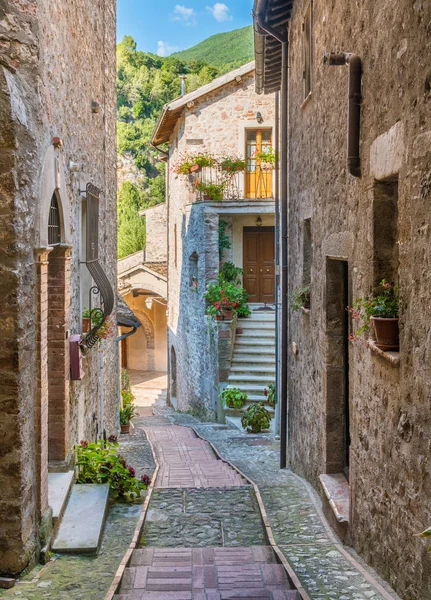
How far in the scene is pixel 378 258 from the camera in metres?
4.59

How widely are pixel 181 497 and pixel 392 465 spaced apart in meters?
3.45

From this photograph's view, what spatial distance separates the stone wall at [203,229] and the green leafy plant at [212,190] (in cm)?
28

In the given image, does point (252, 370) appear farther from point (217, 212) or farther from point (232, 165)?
point (232, 165)

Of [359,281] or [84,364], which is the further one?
[84,364]

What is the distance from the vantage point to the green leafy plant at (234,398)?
13.9 meters

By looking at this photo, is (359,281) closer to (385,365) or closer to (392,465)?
(385,365)

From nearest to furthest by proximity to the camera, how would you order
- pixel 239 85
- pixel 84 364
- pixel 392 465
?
pixel 392 465 < pixel 84 364 < pixel 239 85

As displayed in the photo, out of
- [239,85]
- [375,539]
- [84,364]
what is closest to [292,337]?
[84,364]

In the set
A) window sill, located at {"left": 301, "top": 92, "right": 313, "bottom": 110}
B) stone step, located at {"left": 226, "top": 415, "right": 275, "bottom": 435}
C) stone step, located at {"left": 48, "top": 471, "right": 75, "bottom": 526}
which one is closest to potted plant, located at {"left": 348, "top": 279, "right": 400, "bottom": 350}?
stone step, located at {"left": 48, "top": 471, "right": 75, "bottom": 526}

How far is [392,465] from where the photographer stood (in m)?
4.14

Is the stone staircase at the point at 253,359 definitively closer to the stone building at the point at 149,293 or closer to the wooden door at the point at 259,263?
the wooden door at the point at 259,263

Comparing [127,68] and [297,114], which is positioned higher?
[127,68]

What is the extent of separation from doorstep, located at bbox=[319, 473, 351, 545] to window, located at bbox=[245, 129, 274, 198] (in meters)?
11.7

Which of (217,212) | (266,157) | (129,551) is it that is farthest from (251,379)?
(129,551)
